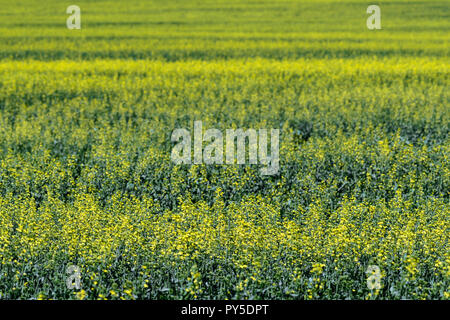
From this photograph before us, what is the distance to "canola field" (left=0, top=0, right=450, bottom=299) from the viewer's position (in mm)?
5609

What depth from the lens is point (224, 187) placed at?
8836 mm

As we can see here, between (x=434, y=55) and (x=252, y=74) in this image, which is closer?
(x=252, y=74)

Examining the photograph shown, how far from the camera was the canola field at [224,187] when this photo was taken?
5609mm

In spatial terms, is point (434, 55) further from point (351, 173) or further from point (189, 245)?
point (189, 245)

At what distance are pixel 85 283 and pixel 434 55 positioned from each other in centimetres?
2398

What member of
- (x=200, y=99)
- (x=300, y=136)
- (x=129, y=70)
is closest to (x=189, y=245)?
(x=300, y=136)

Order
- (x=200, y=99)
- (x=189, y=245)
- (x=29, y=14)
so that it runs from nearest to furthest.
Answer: (x=189, y=245), (x=200, y=99), (x=29, y=14)
